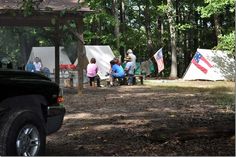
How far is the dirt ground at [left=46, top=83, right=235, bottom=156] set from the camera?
7.23 m

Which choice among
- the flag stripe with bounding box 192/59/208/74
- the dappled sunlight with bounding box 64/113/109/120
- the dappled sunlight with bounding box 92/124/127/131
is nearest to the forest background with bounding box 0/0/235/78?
the flag stripe with bounding box 192/59/208/74

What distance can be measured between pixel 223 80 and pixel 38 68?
9863mm

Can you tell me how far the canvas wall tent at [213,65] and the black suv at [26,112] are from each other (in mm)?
21406

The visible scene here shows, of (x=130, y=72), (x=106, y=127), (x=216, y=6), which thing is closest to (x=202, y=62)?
(x=216, y=6)

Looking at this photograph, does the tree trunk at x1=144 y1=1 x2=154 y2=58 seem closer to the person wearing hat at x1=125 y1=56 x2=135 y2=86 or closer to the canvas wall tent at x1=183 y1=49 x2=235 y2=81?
the canvas wall tent at x1=183 y1=49 x2=235 y2=81

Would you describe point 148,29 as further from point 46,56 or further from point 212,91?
point 212,91

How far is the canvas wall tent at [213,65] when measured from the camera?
90.4ft

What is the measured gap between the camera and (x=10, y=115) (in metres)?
6.03

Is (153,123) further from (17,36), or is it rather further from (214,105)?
(17,36)

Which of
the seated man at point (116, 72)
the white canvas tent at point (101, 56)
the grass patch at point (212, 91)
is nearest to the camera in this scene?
the grass patch at point (212, 91)

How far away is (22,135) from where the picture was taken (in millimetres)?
6094

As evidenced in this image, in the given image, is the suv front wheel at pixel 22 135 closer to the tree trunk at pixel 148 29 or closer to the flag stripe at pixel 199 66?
the flag stripe at pixel 199 66

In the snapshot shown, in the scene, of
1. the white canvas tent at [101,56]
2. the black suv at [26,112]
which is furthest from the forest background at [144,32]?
the black suv at [26,112]

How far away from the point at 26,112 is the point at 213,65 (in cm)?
2251
